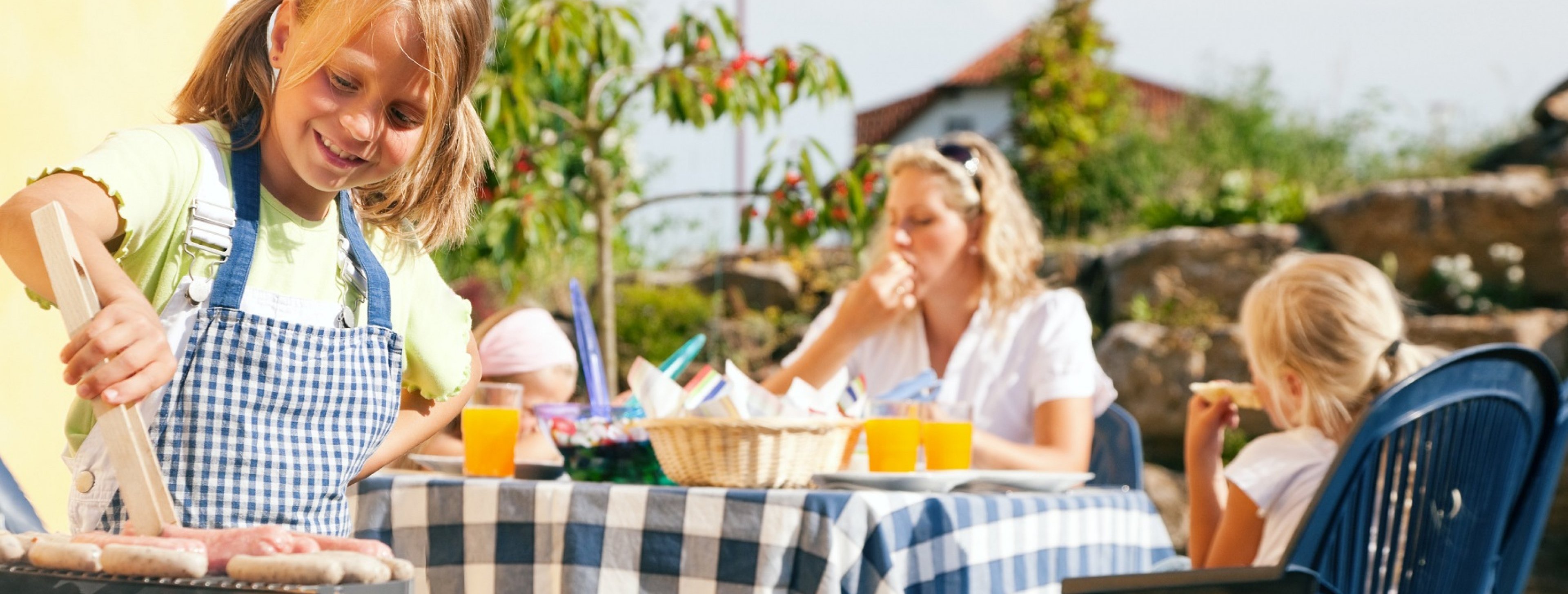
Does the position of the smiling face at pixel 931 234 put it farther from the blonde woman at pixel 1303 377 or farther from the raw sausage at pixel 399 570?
the raw sausage at pixel 399 570

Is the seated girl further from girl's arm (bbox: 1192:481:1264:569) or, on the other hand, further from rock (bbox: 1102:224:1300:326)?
rock (bbox: 1102:224:1300:326)

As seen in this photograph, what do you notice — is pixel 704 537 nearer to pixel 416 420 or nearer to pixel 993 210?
pixel 416 420

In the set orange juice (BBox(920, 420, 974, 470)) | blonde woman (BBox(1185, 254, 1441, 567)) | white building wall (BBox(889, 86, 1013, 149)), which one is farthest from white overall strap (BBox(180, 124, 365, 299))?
white building wall (BBox(889, 86, 1013, 149))

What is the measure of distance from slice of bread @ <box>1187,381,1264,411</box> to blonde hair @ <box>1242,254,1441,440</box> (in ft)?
0.20

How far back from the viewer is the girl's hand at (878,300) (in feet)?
10.1

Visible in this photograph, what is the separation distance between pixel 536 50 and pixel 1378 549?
124 inches

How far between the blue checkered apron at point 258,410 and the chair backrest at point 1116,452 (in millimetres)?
1954

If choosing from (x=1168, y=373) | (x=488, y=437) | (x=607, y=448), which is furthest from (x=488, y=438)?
(x=1168, y=373)

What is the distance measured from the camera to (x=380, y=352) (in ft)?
4.29

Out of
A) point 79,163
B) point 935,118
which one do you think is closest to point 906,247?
point 79,163

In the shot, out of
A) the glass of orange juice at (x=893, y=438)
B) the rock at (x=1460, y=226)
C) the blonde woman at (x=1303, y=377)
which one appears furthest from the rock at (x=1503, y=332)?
the glass of orange juice at (x=893, y=438)

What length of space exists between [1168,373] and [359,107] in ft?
23.0

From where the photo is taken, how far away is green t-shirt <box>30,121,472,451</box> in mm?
1094

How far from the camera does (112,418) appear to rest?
880 mm
